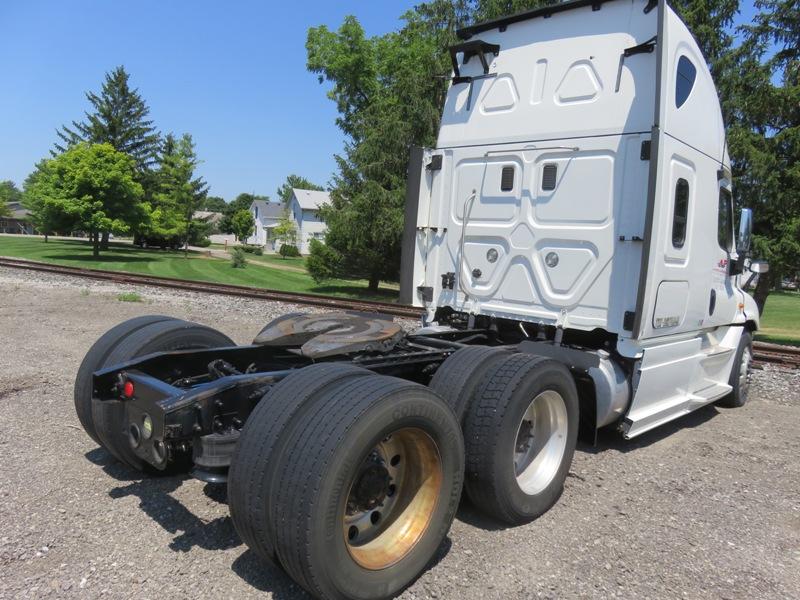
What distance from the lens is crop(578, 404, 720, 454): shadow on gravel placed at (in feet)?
17.5

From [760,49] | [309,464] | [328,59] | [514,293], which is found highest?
[328,59]

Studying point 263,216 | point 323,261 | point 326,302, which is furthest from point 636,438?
point 263,216

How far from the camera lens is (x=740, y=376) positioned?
7.00 meters

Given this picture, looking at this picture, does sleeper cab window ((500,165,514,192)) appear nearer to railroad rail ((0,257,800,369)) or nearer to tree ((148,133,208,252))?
railroad rail ((0,257,800,369))

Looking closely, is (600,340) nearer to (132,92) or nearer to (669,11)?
(669,11)

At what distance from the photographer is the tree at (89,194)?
3344cm

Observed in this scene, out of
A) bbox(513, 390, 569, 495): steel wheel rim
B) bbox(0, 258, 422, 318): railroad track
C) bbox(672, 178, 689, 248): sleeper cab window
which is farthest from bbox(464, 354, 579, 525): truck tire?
bbox(0, 258, 422, 318): railroad track

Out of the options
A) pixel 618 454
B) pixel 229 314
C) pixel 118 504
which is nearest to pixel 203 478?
pixel 118 504

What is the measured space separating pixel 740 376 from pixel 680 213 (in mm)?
3020

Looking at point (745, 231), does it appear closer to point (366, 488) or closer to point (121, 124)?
point (366, 488)

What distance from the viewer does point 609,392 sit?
4703 millimetres

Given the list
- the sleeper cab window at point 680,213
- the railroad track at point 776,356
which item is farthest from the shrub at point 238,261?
the sleeper cab window at point 680,213

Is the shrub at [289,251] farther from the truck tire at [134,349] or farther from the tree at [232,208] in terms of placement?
the truck tire at [134,349]

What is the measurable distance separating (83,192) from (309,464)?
3734cm
